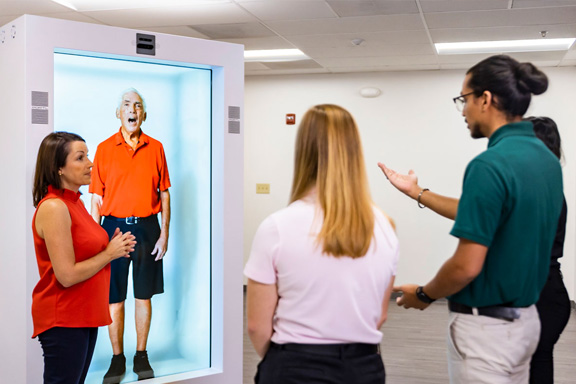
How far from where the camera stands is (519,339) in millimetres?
1854

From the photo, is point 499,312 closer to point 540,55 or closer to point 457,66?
point 540,55

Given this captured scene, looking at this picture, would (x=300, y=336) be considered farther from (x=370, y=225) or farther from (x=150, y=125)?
(x=150, y=125)

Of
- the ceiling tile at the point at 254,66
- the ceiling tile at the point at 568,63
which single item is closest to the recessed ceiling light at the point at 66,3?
the ceiling tile at the point at 254,66

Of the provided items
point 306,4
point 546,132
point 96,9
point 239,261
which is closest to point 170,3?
point 96,9

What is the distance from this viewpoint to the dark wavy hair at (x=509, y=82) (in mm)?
1873

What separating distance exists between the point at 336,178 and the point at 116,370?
228cm

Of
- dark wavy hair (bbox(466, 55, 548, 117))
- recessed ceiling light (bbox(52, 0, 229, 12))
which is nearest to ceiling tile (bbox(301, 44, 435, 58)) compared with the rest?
recessed ceiling light (bbox(52, 0, 229, 12))

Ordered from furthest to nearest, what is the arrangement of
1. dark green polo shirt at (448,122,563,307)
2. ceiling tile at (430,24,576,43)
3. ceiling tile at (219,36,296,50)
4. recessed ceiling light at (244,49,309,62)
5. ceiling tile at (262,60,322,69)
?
ceiling tile at (262,60,322,69) < recessed ceiling light at (244,49,309,62) < ceiling tile at (219,36,296,50) < ceiling tile at (430,24,576,43) < dark green polo shirt at (448,122,563,307)

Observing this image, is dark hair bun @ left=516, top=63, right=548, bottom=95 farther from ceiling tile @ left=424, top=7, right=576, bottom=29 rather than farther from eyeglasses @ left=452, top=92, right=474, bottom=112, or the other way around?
ceiling tile @ left=424, top=7, right=576, bottom=29

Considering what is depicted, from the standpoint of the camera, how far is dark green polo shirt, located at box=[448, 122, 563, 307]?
1.76 meters

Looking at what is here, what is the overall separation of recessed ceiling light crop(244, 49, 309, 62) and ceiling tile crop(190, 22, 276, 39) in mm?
731

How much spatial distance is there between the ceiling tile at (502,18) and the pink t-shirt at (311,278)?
3.54 metres

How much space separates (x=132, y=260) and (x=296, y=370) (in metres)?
2.01

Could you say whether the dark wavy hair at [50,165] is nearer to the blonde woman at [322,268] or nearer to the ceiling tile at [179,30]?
the blonde woman at [322,268]
